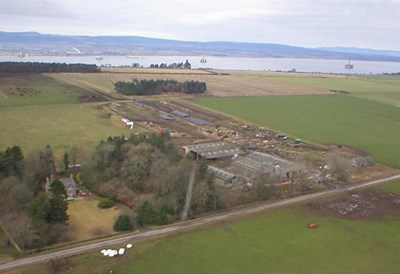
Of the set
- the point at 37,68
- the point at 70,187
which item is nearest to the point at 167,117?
the point at 70,187

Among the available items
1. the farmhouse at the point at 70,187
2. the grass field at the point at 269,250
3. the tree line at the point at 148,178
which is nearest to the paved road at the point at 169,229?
the grass field at the point at 269,250

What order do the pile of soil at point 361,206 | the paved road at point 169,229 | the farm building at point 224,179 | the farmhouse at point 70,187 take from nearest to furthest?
the paved road at point 169,229 → the pile of soil at point 361,206 → the farmhouse at point 70,187 → the farm building at point 224,179

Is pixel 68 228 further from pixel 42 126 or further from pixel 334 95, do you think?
pixel 334 95

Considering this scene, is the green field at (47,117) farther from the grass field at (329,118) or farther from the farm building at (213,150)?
the grass field at (329,118)

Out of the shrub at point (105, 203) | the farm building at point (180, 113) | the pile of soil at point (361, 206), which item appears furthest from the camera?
the farm building at point (180, 113)

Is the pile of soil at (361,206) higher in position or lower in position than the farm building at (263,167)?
lower

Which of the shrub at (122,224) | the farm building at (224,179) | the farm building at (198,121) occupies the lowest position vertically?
the shrub at (122,224)

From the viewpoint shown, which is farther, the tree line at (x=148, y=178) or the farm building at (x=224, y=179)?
the farm building at (x=224, y=179)
